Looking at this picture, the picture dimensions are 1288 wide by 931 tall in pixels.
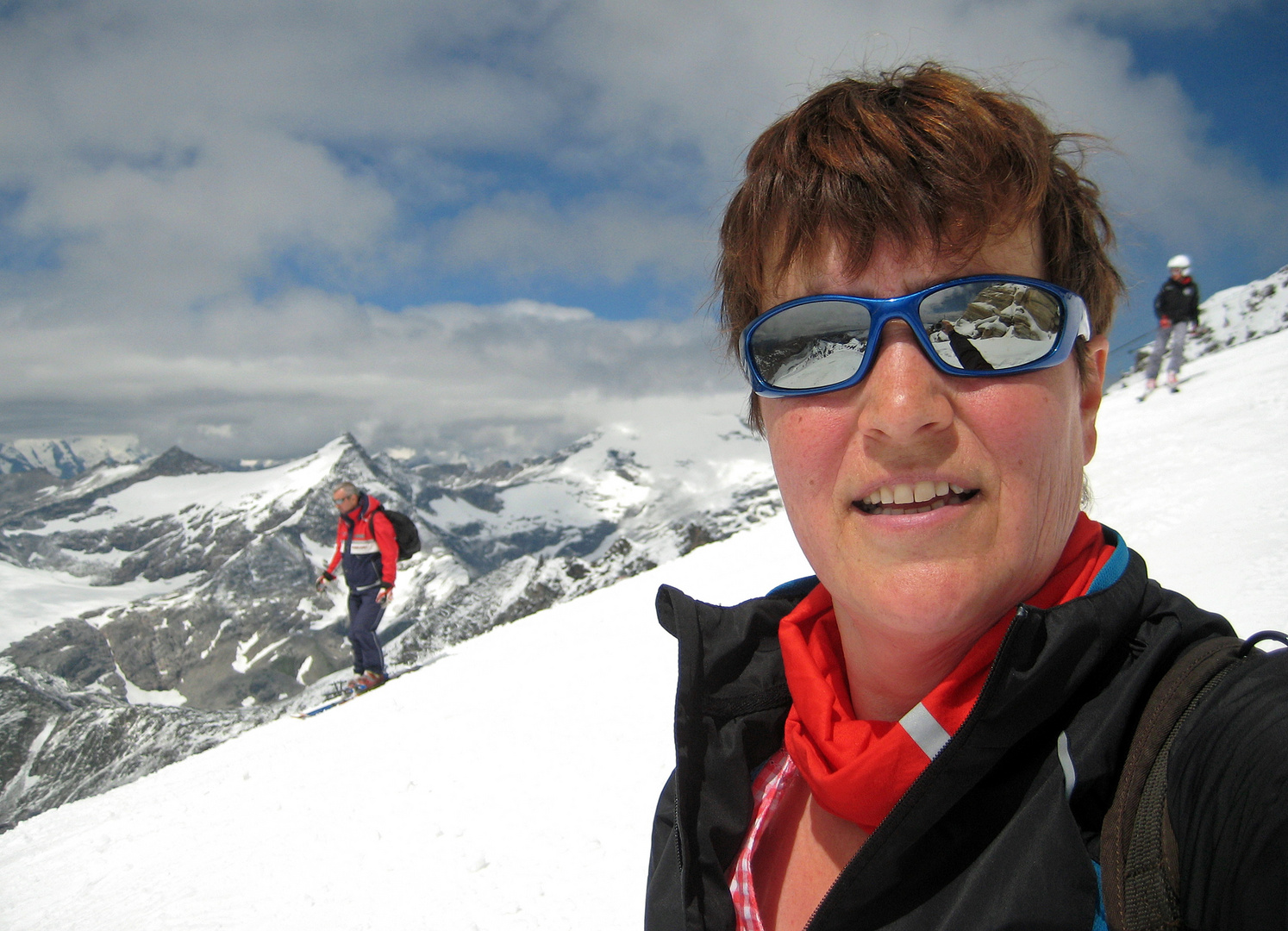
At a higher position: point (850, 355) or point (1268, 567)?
point (850, 355)

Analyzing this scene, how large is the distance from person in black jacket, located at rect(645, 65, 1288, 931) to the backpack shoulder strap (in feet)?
0.08

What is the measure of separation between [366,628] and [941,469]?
45.1 ft

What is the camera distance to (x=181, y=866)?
6.70m

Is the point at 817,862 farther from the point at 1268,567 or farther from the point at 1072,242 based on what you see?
the point at 1268,567

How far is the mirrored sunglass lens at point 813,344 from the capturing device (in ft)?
5.58

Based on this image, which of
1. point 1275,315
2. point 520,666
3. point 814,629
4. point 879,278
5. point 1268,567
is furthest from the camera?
point 1275,315

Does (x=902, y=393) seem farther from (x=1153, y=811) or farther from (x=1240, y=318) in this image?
(x=1240, y=318)

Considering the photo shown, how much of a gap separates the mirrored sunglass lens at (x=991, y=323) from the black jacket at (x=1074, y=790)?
0.54 metres

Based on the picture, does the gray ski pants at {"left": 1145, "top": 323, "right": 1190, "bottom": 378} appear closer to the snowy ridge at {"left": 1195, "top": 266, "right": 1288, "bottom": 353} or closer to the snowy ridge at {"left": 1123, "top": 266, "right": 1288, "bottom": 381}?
the snowy ridge at {"left": 1123, "top": 266, "right": 1288, "bottom": 381}

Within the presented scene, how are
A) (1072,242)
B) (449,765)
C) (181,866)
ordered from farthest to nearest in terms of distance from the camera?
(449,765), (181,866), (1072,242)

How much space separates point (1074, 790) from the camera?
4.29 ft

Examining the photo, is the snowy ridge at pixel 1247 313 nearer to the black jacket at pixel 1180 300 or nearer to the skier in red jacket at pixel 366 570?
the black jacket at pixel 1180 300

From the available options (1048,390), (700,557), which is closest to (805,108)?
(1048,390)

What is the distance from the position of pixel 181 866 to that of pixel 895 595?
8057mm
